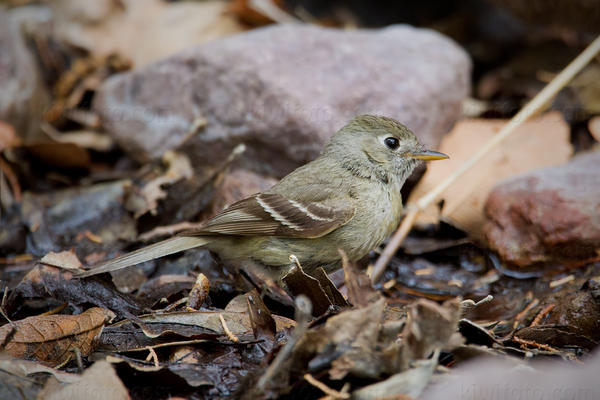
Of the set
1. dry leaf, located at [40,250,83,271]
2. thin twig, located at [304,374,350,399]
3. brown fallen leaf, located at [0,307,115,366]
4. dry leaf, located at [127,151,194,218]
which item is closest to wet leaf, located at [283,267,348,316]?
thin twig, located at [304,374,350,399]

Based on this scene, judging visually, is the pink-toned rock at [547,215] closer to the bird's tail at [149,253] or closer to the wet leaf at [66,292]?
the bird's tail at [149,253]

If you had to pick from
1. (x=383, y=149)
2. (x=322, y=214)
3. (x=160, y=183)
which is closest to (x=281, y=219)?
(x=322, y=214)

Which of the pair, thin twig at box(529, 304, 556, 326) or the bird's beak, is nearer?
thin twig at box(529, 304, 556, 326)

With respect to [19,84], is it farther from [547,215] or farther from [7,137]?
[547,215]

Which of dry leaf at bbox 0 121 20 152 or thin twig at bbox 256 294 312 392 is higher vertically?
thin twig at bbox 256 294 312 392

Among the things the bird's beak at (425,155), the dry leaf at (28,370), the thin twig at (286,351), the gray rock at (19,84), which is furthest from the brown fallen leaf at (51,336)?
the gray rock at (19,84)

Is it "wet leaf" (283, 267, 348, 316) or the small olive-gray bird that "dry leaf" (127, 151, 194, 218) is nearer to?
the small olive-gray bird

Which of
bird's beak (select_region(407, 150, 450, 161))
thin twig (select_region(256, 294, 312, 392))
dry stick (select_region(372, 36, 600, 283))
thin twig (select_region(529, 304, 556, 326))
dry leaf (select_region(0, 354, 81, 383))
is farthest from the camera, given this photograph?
dry stick (select_region(372, 36, 600, 283))
